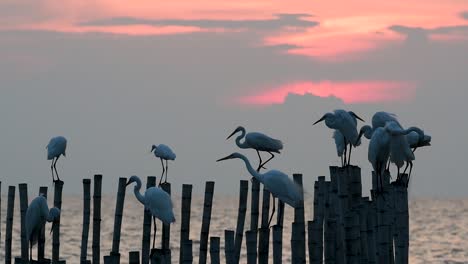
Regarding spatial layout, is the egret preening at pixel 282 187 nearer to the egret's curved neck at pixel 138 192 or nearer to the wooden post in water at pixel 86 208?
the egret's curved neck at pixel 138 192

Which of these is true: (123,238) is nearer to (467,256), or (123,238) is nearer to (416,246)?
(416,246)

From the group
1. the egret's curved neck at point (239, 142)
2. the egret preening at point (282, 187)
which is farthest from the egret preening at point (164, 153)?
the egret preening at point (282, 187)

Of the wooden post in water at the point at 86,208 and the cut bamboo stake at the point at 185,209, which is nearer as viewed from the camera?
A: the cut bamboo stake at the point at 185,209

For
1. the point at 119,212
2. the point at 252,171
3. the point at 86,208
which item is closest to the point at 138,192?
the point at 119,212

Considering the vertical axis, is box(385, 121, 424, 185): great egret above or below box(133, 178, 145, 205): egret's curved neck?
above

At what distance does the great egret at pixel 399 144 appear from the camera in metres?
16.2

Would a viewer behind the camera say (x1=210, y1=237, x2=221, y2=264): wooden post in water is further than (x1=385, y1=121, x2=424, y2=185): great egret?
No

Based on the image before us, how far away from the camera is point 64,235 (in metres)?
58.1

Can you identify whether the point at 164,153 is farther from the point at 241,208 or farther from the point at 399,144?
the point at 399,144

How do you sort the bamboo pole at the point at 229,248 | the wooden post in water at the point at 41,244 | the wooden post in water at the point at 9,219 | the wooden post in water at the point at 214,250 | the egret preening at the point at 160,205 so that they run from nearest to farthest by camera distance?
the wooden post in water at the point at 214,250
the bamboo pole at the point at 229,248
the egret preening at the point at 160,205
the wooden post in water at the point at 41,244
the wooden post in water at the point at 9,219

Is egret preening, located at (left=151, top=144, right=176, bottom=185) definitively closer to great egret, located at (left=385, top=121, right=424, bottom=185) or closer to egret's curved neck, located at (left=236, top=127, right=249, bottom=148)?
egret's curved neck, located at (left=236, top=127, right=249, bottom=148)

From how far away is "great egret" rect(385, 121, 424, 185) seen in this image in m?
16.2

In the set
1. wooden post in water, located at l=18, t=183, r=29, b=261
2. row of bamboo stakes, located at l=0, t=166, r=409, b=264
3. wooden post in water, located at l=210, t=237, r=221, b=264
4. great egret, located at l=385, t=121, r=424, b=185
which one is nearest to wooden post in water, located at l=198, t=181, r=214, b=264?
row of bamboo stakes, located at l=0, t=166, r=409, b=264

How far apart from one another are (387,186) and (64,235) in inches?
1716
